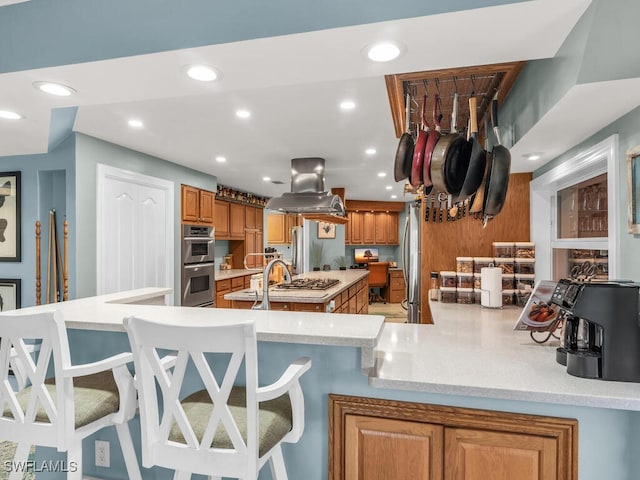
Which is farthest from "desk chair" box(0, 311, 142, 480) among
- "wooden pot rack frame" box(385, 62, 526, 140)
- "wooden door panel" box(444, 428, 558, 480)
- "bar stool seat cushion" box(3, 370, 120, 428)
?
"wooden pot rack frame" box(385, 62, 526, 140)

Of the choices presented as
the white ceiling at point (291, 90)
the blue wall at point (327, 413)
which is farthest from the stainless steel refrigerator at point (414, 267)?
the blue wall at point (327, 413)

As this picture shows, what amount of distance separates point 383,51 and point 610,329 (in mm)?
1211

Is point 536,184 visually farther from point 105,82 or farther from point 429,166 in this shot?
point 105,82

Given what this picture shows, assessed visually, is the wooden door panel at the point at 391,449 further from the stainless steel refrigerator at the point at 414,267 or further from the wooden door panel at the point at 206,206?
the wooden door panel at the point at 206,206

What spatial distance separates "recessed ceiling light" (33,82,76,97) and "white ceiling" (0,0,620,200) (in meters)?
0.04

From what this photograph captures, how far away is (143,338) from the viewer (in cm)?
117

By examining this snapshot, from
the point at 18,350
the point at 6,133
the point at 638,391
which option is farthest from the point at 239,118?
the point at 638,391

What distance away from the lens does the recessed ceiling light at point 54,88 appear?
5.72ft

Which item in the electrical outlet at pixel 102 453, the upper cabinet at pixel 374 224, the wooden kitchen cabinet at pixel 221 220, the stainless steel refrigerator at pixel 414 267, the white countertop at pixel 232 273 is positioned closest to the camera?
the electrical outlet at pixel 102 453

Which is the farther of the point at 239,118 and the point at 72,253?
the point at 72,253

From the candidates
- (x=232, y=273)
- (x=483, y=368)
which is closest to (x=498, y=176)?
(x=483, y=368)

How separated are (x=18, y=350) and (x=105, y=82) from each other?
1121 millimetres

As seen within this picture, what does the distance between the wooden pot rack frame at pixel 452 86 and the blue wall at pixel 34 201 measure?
9.34ft

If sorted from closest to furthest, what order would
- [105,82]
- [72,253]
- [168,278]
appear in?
[105,82] < [72,253] < [168,278]
